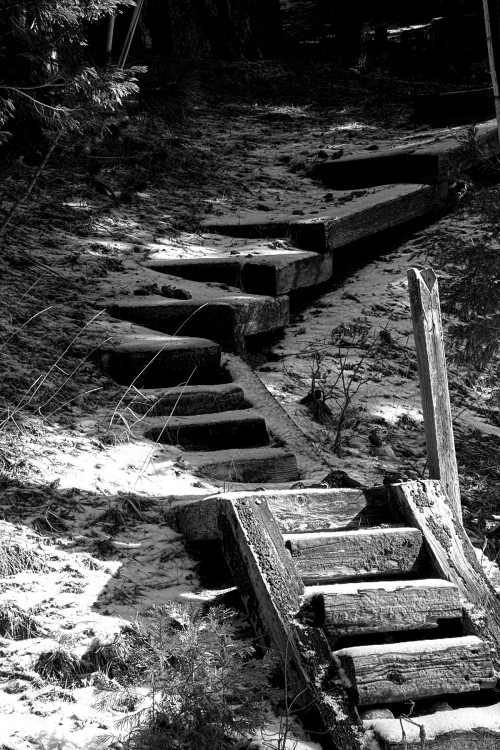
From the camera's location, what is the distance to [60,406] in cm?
413

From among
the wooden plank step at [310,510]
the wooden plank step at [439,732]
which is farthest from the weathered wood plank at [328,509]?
the wooden plank step at [439,732]

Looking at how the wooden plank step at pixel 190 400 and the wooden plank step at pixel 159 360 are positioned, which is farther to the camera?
the wooden plank step at pixel 159 360

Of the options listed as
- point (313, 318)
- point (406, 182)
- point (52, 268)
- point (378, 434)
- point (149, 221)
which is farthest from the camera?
point (406, 182)

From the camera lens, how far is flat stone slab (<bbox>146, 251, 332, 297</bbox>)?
5938mm

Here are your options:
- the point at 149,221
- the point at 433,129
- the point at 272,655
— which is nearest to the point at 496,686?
the point at 272,655

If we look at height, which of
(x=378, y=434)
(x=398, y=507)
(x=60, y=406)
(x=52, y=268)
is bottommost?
(x=378, y=434)

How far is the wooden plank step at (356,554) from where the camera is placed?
2.97 metres

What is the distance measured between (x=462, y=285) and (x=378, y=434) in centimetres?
96

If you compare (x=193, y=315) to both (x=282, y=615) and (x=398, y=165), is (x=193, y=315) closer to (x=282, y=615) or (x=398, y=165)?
(x=282, y=615)

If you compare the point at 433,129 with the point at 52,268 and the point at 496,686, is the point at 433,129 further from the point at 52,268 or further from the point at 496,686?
the point at 496,686

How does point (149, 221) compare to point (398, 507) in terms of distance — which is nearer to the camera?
point (398, 507)

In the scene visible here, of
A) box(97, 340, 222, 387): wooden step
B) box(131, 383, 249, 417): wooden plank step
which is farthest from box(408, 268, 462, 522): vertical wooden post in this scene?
box(97, 340, 222, 387): wooden step

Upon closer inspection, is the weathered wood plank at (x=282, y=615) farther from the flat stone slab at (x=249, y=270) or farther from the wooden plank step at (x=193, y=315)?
the flat stone slab at (x=249, y=270)

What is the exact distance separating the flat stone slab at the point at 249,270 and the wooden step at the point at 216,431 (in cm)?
180
